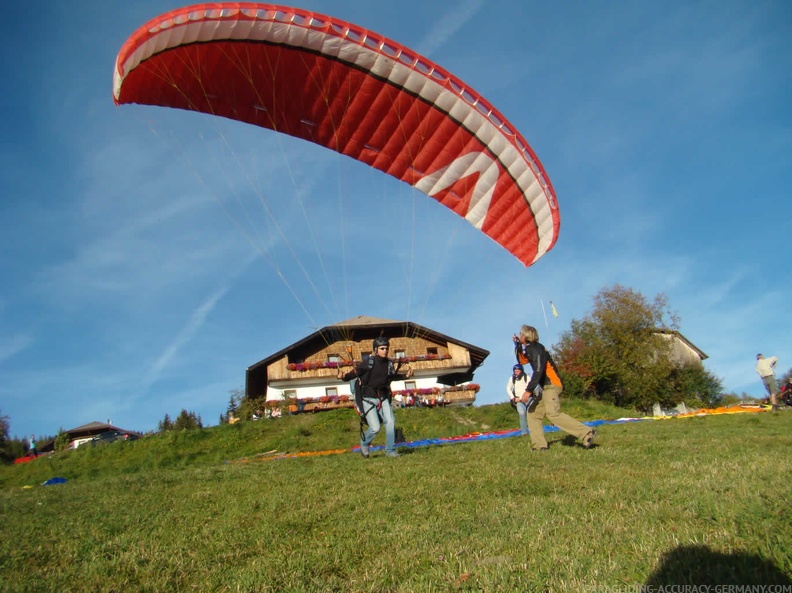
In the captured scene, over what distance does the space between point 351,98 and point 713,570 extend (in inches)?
496

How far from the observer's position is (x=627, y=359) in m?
39.6

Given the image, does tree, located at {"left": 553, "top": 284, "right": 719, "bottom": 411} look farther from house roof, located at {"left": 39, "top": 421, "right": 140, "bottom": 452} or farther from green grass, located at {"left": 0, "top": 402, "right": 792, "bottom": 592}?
house roof, located at {"left": 39, "top": 421, "right": 140, "bottom": 452}

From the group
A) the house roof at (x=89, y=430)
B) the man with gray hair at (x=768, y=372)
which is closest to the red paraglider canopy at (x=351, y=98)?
the man with gray hair at (x=768, y=372)

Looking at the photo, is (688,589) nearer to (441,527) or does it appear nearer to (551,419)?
Answer: (441,527)

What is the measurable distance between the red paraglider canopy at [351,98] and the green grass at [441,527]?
7.83 metres

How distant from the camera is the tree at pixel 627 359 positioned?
38.3m

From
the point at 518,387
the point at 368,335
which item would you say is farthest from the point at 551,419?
the point at 368,335

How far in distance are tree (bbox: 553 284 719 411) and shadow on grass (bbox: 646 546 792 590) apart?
35.4m

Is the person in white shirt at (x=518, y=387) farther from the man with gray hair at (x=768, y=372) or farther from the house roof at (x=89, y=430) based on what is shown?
the house roof at (x=89, y=430)

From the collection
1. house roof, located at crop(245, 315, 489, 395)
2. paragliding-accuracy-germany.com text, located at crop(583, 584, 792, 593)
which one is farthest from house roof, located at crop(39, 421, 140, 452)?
paragliding-accuracy-germany.com text, located at crop(583, 584, 792, 593)

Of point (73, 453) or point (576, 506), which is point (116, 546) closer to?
point (576, 506)

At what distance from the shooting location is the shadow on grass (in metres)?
2.76

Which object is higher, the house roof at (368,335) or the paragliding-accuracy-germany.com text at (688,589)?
the house roof at (368,335)

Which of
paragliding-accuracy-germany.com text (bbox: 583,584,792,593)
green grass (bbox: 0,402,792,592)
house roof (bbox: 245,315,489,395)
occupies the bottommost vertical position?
paragliding-accuracy-germany.com text (bbox: 583,584,792,593)
